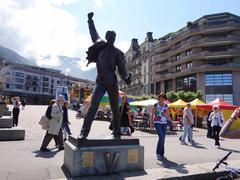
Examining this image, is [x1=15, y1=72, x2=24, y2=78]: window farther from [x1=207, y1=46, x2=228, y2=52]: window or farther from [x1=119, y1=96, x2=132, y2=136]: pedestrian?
[x1=119, y1=96, x2=132, y2=136]: pedestrian

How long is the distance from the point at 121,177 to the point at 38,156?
3.18 meters

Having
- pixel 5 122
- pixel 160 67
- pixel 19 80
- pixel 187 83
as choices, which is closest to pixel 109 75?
pixel 5 122

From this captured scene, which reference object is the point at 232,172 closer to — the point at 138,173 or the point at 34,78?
the point at 138,173

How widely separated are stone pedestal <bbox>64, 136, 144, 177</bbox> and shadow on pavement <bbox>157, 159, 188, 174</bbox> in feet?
2.71

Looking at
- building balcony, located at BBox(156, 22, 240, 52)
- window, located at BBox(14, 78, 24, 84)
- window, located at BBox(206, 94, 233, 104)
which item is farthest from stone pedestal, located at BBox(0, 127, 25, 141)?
window, located at BBox(14, 78, 24, 84)

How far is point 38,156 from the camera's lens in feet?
23.6

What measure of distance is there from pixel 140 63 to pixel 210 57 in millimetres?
27728

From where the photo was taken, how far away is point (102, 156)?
16.8 feet

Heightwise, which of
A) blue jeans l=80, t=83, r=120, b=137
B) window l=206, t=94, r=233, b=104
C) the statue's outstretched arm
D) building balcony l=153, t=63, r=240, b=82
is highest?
building balcony l=153, t=63, r=240, b=82

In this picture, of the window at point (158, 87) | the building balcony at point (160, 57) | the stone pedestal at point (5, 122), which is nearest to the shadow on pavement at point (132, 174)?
the stone pedestal at point (5, 122)

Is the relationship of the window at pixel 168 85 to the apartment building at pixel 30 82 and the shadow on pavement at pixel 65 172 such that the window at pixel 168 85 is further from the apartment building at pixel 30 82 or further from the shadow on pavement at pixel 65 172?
the shadow on pavement at pixel 65 172

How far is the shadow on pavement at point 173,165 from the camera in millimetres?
5574

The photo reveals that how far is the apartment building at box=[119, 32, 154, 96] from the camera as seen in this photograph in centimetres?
6834

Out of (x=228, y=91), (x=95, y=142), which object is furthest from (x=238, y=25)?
(x=95, y=142)
